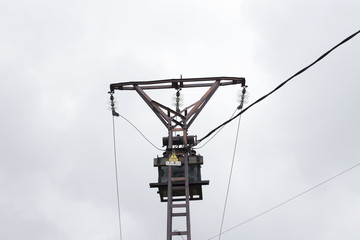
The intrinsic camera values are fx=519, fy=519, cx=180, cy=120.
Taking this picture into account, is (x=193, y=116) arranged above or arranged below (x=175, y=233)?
above

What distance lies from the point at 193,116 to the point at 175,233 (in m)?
3.57

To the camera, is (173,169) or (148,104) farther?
(148,104)

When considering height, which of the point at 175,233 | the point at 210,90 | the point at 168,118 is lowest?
the point at 175,233

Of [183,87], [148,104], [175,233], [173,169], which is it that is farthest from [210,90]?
[175,233]

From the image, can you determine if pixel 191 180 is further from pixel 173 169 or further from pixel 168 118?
pixel 168 118

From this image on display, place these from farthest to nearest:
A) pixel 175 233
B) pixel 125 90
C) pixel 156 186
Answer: pixel 125 90, pixel 156 186, pixel 175 233

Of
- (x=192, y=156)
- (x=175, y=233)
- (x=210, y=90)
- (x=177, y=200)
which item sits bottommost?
(x=175, y=233)

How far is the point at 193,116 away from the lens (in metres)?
14.4

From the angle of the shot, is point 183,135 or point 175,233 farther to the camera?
point 183,135

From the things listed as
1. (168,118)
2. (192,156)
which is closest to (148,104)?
(168,118)

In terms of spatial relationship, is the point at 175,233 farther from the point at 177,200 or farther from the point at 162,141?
the point at 162,141

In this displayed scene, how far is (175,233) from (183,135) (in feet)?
9.15

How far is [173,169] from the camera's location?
13352 mm

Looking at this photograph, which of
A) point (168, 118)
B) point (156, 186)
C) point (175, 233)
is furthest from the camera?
point (168, 118)
